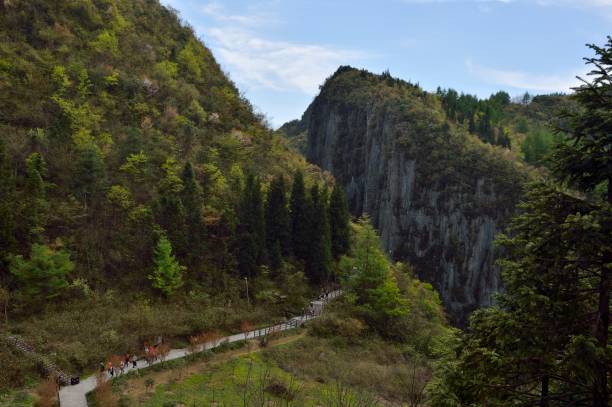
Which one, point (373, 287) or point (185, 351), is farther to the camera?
point (373, 287)

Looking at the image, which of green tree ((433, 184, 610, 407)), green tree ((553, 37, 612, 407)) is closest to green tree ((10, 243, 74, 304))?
green tree ((433, 184, 610, 407))

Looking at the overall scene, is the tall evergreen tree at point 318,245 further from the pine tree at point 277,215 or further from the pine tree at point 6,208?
the pine tree at point 6,208

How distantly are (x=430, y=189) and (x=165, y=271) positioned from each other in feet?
265

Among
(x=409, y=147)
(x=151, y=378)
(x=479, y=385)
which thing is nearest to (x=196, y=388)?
(x=151, y=378)

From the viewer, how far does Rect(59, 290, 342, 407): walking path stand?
2311cm

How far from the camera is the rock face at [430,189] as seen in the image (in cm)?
9750

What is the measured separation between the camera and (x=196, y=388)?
2611 centimetres

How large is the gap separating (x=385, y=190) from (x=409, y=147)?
12.5m

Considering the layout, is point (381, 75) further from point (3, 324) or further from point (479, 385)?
point (479, 385)

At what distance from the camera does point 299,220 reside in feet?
162

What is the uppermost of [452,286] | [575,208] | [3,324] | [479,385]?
[575,208]

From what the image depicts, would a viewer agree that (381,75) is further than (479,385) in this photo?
Yes

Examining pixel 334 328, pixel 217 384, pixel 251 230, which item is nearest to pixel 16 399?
pixel 217 384

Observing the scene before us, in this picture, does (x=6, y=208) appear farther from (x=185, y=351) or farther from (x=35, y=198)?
(x=185, y=351)
